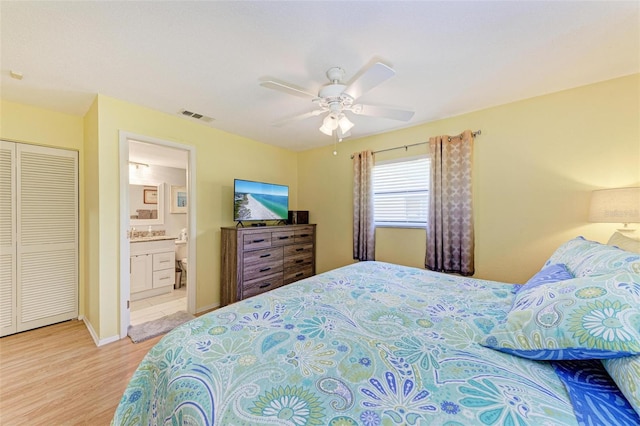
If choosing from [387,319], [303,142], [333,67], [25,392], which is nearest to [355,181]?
[303,142]

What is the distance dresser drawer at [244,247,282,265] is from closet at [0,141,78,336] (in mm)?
2026

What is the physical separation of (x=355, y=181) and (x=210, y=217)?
2.11m

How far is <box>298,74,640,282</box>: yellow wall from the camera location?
206 centimetres

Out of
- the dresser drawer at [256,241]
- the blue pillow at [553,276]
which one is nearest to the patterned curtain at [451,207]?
the blue pillow at [553,276]

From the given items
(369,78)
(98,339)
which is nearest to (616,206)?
(369,78)

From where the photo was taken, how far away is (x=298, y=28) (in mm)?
1514

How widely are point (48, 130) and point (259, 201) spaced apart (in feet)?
7.94

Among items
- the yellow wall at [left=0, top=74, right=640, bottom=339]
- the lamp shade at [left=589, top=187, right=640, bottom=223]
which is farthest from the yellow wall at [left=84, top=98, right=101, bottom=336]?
the lamp shade at [left=589, top=187, right=640, bottom=223]

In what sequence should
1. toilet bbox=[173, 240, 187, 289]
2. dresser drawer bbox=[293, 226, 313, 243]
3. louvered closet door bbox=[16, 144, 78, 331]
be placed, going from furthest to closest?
toilet bbox=[173, 240, 187, 289]
dresser drawer bbox=[293, 226, 313, 243]
louvered closet door bbox=[16, 144, 78, 331]

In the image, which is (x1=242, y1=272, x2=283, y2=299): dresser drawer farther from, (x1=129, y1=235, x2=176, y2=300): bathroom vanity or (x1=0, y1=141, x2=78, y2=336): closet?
(x1=0, y1=141, x2=78, y2=336): closet

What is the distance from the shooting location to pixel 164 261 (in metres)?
3.95

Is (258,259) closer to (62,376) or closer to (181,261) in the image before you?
(62,376)

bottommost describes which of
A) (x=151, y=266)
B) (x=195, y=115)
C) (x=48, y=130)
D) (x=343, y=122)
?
(x=151, y=266)

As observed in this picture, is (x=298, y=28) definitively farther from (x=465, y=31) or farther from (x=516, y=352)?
(x=516, y=352)
